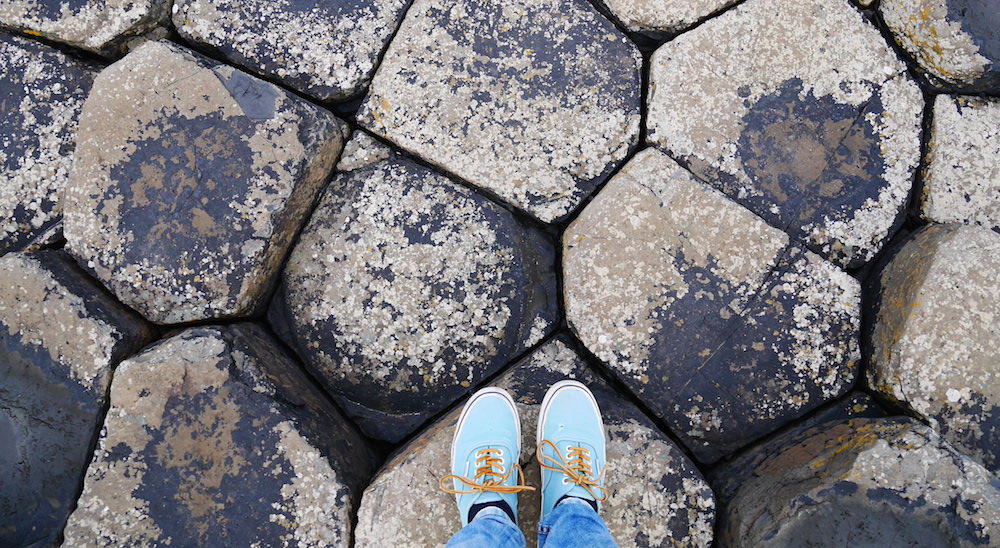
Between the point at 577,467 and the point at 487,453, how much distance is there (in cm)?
22

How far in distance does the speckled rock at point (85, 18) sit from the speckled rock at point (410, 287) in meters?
0.65

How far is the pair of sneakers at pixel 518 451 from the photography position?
1428mm

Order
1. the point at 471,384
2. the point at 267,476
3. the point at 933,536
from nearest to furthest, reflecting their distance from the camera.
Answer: the point at 933,536 → the point at 267,476 → the point at 471,384

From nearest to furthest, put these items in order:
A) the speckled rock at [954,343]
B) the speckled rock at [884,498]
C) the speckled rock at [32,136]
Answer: the speckled rock at [884,498], the speckled rock at [954,343], the speckled rock at [32,136]

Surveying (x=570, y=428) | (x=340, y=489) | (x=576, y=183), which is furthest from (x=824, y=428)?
(x=340, y=489)

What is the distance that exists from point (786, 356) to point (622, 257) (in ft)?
1.55

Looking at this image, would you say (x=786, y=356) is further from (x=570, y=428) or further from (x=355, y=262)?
(x=355, y=262)

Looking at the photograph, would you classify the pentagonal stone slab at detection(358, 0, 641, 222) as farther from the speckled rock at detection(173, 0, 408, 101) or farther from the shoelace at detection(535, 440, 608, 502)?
the shoelace at detection(535, 440, 608, 502)

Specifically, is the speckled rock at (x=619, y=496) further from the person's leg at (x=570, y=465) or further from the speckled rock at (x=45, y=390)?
the speckled rock at (x=45, y=390)

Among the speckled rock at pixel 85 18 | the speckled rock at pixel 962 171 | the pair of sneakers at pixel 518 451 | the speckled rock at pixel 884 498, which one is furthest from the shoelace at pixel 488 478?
the speckled rock at pixel 85 18

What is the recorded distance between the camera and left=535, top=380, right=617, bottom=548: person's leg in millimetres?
1355

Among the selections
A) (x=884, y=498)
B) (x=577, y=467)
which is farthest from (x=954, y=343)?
(x=577, y=467)

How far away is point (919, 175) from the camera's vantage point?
1.57 m

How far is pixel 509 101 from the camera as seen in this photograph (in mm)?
1567
